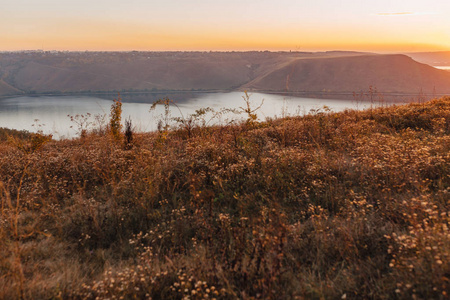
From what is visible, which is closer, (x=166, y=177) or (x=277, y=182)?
(x=277, y=182)

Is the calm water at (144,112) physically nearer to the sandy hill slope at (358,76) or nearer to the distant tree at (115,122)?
the distant tree at (115,122)

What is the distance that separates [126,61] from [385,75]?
8695 centimetres

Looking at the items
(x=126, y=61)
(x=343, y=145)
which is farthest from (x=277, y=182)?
(x=126, y=61)

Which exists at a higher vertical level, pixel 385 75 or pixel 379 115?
pixel 385 75

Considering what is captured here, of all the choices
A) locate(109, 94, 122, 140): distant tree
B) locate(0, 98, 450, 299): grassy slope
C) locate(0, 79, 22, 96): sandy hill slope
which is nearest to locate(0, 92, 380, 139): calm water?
locate(109, 94, 122, 140): distant tree

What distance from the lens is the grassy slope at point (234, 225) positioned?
205cm

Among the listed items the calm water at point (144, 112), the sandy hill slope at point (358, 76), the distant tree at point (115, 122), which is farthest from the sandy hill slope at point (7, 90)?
the distant tree at point (115, 122)

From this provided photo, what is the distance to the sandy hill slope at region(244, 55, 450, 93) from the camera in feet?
198

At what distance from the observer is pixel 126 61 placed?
101 metres

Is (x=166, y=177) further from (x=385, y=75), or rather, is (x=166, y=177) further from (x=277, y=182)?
(x=385, y=75)

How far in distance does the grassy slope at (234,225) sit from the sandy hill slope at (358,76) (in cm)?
5620

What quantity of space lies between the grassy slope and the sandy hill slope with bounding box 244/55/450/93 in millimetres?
56201

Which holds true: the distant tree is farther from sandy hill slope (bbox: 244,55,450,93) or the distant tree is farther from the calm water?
sandy hill slope (bbox: 244,55,450,93)

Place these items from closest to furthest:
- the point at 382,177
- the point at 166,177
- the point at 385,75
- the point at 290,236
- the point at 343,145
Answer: the point at 290,236 → the point at 382,177 → the point at 166,177 → the point at 343,145 → the point at 385,75
